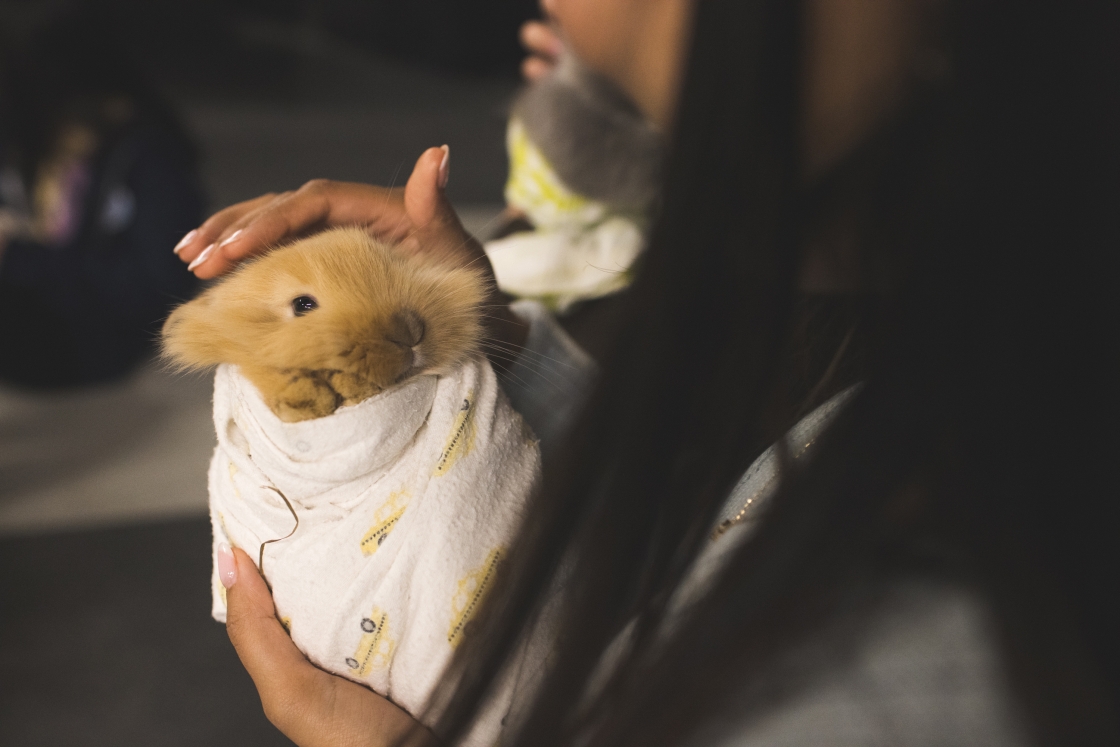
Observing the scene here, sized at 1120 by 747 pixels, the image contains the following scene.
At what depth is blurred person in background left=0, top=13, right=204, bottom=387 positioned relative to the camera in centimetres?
121

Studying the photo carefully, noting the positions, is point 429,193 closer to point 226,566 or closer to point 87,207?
point 226,566

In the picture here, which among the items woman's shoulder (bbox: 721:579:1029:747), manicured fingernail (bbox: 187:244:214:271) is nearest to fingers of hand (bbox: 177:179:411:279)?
manicured fingernail (bbox: 187:244:214:271)

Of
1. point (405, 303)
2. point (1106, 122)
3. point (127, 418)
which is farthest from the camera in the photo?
point (127, 418)

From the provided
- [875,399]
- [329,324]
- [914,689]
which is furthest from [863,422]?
[329,324]

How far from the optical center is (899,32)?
272 mm

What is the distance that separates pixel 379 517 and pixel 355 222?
0.18 m

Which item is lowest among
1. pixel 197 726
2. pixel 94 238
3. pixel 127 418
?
pixel 127 418

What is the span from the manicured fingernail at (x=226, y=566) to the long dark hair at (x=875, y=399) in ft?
0.47

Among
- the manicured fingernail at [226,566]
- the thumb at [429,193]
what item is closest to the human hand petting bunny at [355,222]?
the thumb at [429,193]

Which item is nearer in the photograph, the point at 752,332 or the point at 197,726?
the point at 752,332

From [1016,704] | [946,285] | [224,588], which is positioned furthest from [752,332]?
[224,588]

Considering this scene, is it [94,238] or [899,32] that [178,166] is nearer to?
[94,238]

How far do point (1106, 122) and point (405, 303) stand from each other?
28 centimetres

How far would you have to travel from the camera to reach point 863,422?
25 centimetres
